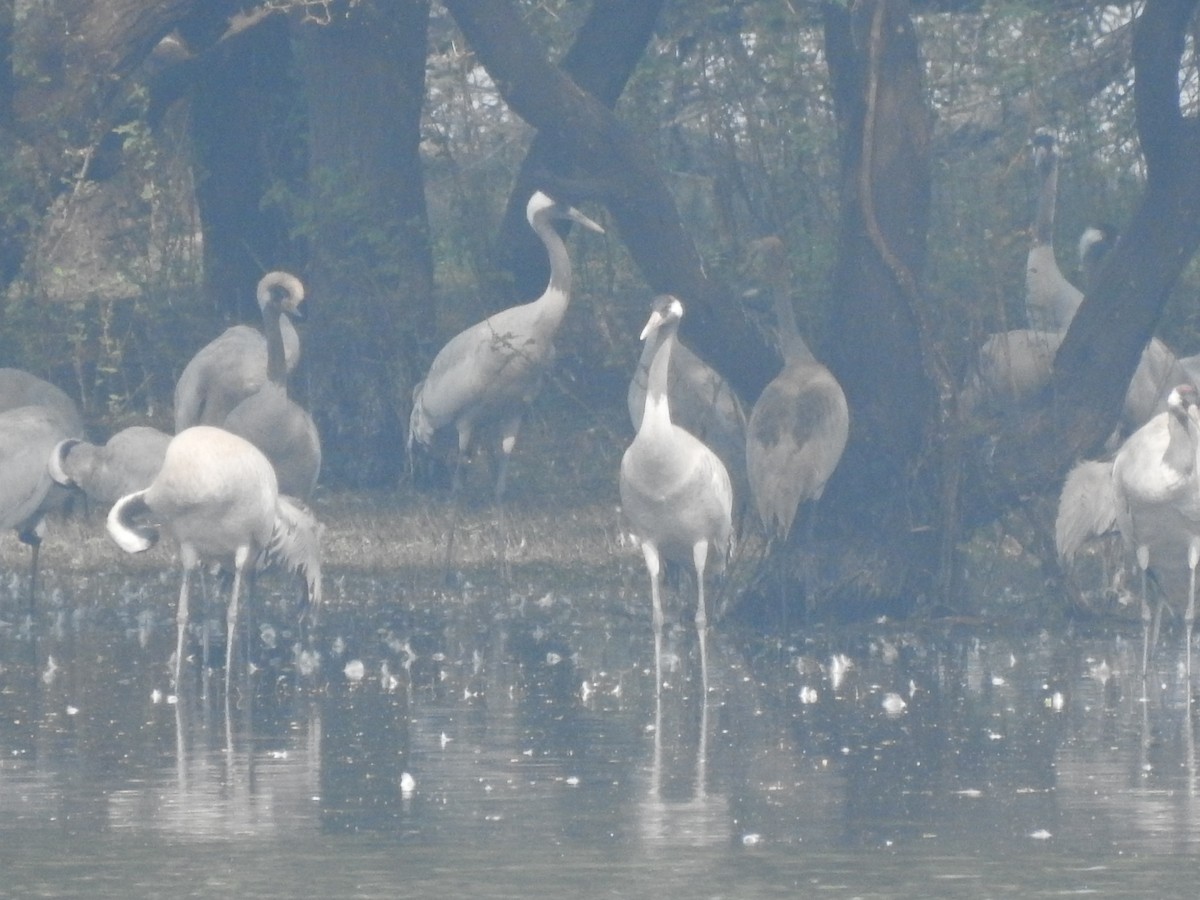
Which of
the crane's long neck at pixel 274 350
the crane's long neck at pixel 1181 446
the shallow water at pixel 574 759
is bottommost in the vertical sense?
the shallow water at pixel 574 759

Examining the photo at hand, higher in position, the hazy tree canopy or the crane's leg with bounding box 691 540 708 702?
the hazy tree canopy

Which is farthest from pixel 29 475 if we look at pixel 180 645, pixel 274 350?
pixel 180 645

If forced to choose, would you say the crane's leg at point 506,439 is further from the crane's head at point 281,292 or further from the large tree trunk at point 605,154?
the large tree trunk at point 605,154

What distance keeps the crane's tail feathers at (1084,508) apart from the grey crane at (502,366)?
3.29m

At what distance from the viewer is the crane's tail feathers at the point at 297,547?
10.4 metres

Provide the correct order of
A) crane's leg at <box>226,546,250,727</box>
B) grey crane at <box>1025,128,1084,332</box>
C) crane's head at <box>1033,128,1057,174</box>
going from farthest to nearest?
crane's head at <box>1033,128,1057,174</box> → grey crane at <box>1025,128,1084,332</box> → crane's leg at <box>226,546,250,727</box>

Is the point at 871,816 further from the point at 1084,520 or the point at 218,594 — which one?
the point at 218,594

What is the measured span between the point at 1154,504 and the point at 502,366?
14.3 feet

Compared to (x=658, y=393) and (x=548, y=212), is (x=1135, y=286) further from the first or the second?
(x=548, y=212)

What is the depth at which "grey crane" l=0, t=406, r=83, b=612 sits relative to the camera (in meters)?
11.7

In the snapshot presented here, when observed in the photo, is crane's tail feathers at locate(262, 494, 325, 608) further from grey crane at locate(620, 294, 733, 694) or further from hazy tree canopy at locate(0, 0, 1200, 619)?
hazy tree canopy at locate(0, 0, 1200, 619)

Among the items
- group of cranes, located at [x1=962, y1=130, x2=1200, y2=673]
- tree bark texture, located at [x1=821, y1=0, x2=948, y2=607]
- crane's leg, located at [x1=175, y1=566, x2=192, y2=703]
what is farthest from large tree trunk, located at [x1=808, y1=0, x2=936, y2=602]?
crane's leg, located at [x1=175, y1=566, x2=192, y2=703]

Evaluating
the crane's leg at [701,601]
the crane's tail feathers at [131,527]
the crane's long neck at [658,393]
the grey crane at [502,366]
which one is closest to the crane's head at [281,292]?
the grey crane at [502,366]

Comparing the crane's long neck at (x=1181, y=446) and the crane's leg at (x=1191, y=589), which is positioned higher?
the crane's long neck at (x=1181, y=446)
